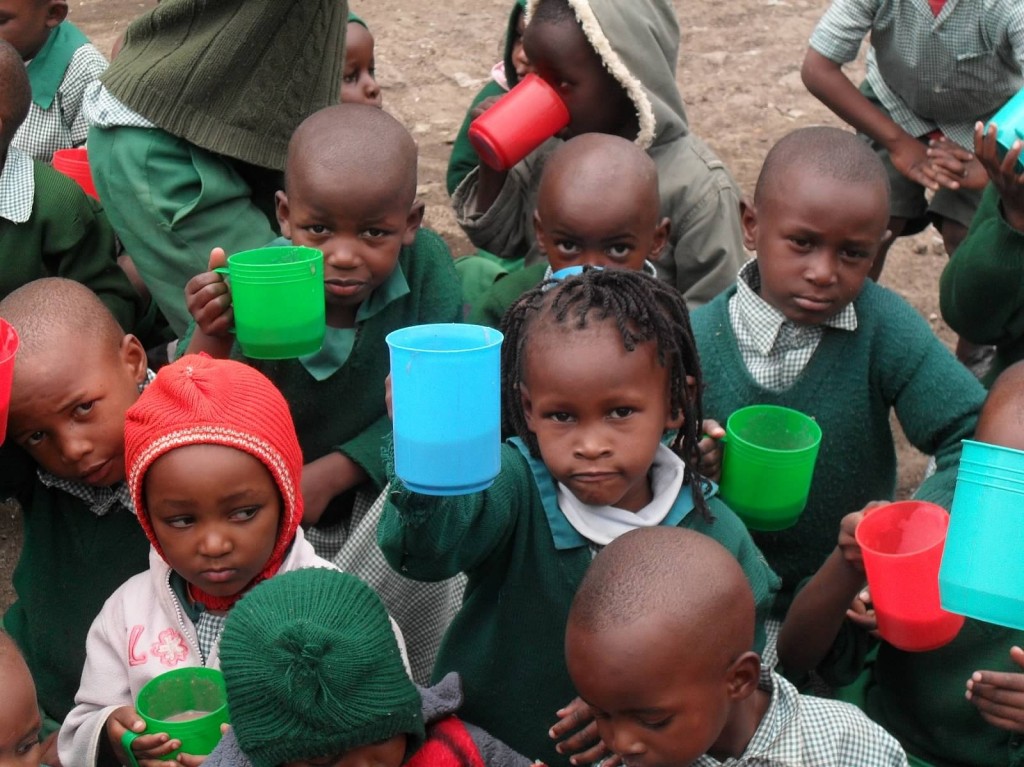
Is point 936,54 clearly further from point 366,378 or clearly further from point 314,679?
point 314,679

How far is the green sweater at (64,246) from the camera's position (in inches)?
135

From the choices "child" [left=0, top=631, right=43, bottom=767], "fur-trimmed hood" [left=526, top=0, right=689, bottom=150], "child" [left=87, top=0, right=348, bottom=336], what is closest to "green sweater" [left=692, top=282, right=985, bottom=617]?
"fur-trimmed hood" [left=526, top=0, right=689, bottom=150]

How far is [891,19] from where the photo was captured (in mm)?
4258

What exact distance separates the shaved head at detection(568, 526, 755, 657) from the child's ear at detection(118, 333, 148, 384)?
4.15 feet

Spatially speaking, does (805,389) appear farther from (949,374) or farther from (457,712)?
(457,712)

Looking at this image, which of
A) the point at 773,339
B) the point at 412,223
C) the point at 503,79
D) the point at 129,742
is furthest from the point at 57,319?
the point at 503,79

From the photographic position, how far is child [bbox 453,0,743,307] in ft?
12.4

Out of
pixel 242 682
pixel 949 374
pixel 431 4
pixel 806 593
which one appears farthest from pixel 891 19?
pixel 431 4

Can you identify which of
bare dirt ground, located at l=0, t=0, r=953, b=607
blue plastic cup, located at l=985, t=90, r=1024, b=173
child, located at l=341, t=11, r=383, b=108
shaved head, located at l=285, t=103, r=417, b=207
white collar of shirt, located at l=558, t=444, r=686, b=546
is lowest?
bare dirt ground, located at l=0, t=0, r=953, b=607

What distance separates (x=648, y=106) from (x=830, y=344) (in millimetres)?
1140

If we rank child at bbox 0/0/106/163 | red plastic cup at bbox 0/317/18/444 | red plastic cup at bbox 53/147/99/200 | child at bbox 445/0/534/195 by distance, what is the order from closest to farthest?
red plastic cup at bbox 0/317/18/444
red plastic cup at bbox 53/147/99/200
child at bbox 445/0/534/195
child at bbox 0/0/106/163

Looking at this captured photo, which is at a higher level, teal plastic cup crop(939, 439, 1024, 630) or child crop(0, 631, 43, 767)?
teal plastic cup crop(939, 439, 1024, 630)

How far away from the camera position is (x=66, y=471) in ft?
8.88

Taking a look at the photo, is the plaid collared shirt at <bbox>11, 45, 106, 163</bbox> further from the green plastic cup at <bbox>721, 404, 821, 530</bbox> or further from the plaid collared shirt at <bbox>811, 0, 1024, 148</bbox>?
the green plastic cup at <bbox>721, 404, 821, 530</bbox>
